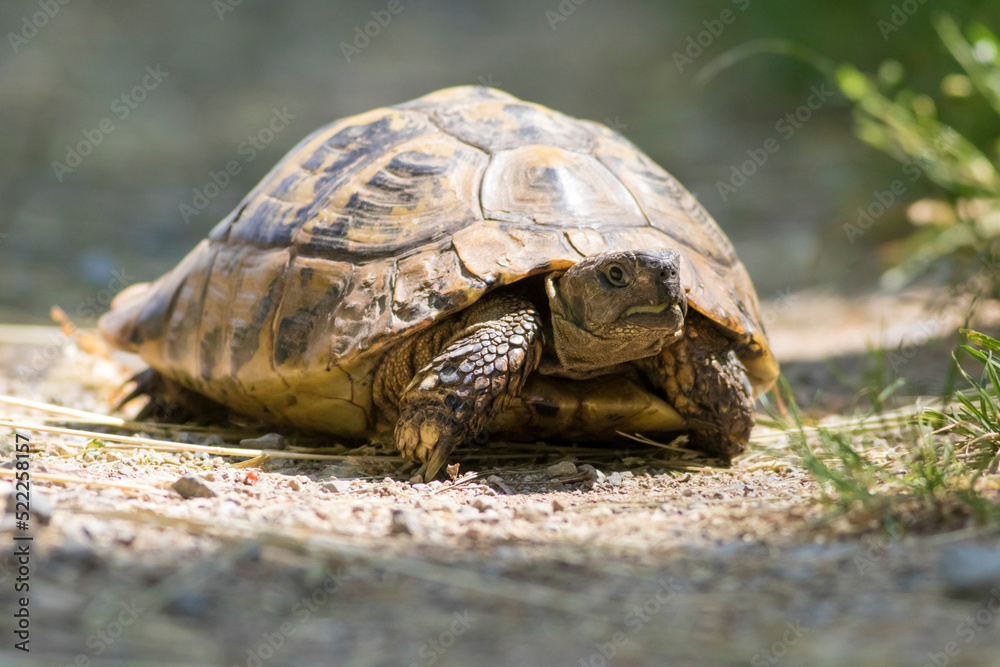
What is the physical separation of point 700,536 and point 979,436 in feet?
3.68

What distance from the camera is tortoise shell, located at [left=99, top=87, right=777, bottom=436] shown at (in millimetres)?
3137

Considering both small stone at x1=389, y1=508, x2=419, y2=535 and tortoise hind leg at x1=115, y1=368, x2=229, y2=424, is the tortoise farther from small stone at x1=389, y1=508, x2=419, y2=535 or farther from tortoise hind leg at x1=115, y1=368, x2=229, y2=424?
small stone at x1=389, y1=508, x2=419, y2=535

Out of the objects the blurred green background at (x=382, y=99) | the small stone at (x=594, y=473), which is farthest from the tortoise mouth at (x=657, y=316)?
the blurred green background at (x=382, y=99)

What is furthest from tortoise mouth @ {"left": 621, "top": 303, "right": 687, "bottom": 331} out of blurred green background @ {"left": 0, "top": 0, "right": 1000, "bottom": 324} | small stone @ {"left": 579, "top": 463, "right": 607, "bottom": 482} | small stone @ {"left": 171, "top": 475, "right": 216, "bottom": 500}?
blurred green background @ {"left": 0, "top": 0, "right": 1000, "bottom": 324}

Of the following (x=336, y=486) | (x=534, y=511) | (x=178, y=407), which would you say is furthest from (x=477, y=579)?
(x=178, y=407)

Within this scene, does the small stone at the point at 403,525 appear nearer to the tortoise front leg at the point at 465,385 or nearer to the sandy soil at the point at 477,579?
the sandy soil at the point at 477,579

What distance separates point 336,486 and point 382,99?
43.4 feet

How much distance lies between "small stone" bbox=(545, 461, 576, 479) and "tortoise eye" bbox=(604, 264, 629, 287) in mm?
680

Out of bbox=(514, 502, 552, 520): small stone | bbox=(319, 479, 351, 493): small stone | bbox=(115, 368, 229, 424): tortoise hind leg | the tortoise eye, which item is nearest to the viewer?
bbox=(514, 502, 552, 520): small stone

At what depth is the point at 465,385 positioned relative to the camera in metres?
2.93

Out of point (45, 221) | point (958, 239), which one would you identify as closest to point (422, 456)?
point (958, 239)

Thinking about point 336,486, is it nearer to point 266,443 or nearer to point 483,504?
point 483,504

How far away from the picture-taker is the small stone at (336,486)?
111 inches

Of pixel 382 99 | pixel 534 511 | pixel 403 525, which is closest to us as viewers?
pixel 403 525
